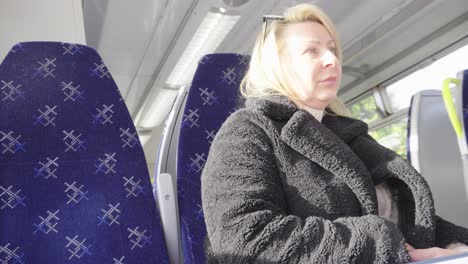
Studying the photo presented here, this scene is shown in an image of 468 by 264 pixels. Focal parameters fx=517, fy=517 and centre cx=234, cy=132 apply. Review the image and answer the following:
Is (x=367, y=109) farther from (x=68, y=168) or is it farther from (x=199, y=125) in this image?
(x=68, y=168)

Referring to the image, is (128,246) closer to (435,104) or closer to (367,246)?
(367,246)

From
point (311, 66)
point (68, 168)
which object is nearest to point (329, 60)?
point (311, 66)

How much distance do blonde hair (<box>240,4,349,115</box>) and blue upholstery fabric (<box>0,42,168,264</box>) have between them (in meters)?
0.47

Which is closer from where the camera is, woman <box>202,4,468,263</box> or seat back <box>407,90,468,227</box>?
woman <box>202,4,468,263</box>

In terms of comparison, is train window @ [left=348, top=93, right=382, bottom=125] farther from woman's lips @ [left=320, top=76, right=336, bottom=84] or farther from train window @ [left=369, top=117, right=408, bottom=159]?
woman's lips @ [left=320, top=76, right=336, bottom=84]

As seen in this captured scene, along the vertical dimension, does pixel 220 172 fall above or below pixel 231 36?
above

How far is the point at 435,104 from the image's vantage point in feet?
9.82

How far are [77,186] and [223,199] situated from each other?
67cm

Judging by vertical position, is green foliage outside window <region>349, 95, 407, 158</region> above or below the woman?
below

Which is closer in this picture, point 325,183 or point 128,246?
point 325,183

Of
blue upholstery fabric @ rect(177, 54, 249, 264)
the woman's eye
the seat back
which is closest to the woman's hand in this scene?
the woman's eye

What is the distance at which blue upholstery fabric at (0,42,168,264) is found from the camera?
57.9 inches

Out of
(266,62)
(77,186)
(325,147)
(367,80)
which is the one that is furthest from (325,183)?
(367,80)

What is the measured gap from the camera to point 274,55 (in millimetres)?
1370
